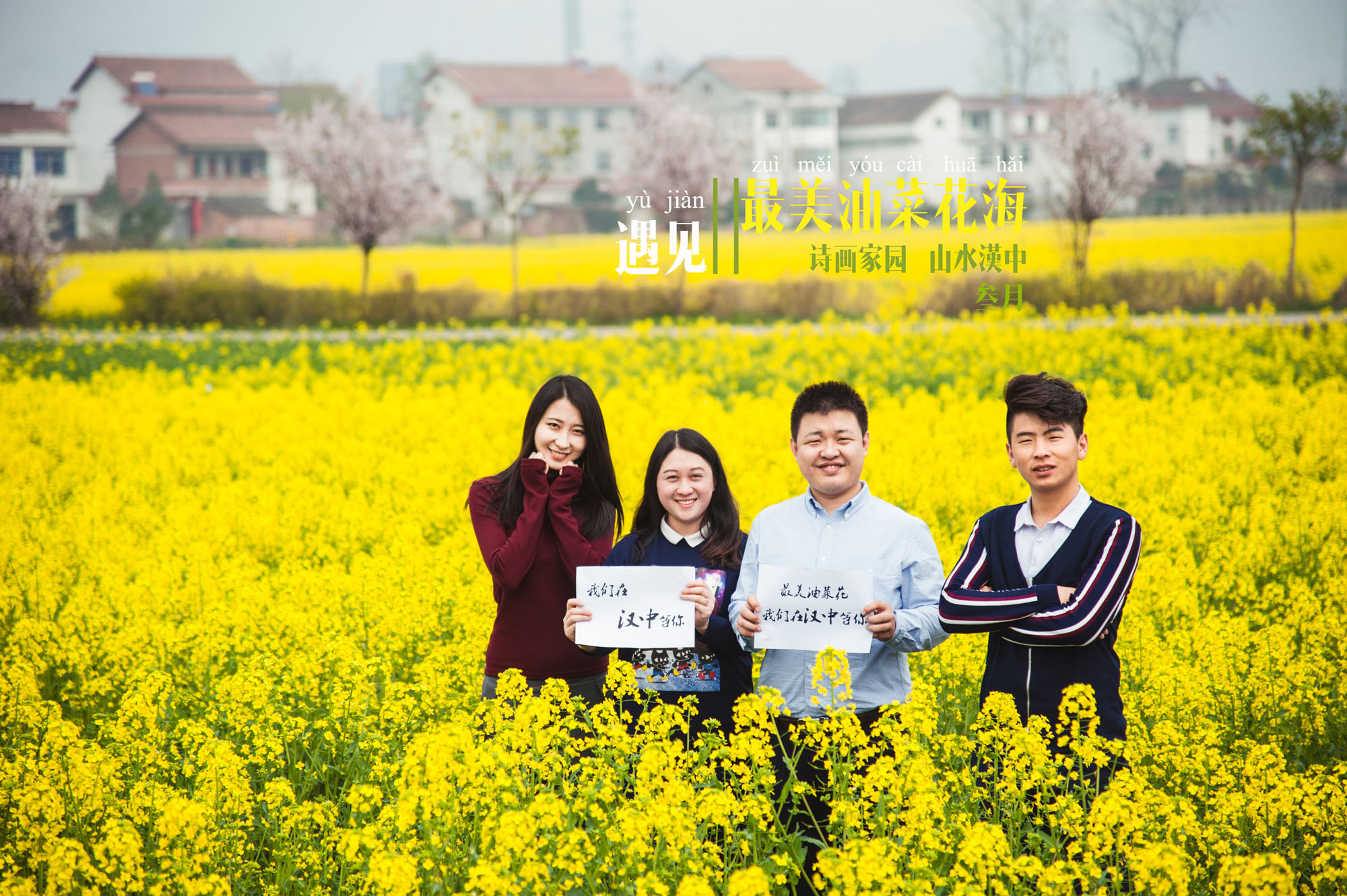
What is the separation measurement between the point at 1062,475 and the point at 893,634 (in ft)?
2.21

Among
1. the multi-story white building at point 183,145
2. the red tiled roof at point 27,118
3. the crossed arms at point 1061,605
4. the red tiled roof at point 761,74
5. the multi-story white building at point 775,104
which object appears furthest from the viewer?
the red tiled roof at point 761,74

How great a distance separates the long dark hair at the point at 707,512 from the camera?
352 centimetres

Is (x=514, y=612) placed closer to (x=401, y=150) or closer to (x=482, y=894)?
(x=482, y=894)

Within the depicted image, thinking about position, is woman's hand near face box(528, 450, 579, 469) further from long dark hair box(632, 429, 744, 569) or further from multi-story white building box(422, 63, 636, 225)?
multi-story white building box(422, 63, 636, 225)

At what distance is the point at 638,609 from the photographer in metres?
3.31

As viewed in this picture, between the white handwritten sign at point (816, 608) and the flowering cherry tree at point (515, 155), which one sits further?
the flowering cherry tree at point (515, 155)

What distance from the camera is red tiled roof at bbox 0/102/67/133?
41.8 metres

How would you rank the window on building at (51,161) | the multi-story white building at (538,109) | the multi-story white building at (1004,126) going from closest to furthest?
the window on building at (51,161)
the multi-story white building at (538,109)
the multi-story white building at (1004,126)

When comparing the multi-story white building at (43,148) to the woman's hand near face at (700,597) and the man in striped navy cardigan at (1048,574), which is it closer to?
the woman's hand near face at (700,597)

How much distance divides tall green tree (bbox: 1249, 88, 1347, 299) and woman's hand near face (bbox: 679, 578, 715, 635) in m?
23.8

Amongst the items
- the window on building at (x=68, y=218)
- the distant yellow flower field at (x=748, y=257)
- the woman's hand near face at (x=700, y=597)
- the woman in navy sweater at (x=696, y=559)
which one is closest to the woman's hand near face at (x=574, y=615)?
the woman in navy sweater at (x=696, y=559)

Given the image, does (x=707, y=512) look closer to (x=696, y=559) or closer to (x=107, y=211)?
(x=696, y=559)

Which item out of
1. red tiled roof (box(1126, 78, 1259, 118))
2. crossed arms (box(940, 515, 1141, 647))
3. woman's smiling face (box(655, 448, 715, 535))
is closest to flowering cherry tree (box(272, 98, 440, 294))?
woman's smiling face (box(655, 448, 715, 535))

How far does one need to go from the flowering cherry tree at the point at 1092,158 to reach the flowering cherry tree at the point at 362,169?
53.1ft
